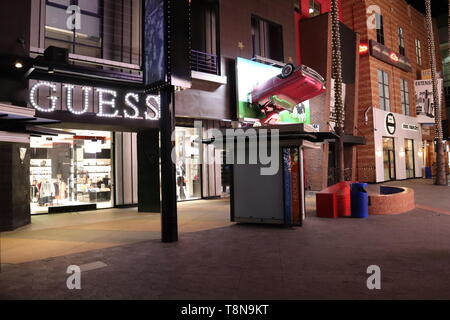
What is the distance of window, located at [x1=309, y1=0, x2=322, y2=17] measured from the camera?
21484 mm

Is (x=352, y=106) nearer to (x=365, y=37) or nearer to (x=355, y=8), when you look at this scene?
(x=365, y=37)

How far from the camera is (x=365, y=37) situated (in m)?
24.1

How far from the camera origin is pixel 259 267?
16.4 feet

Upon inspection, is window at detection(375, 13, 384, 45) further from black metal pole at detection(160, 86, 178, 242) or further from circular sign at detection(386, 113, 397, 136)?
black metal pole at detection(160, 86, 178, 242)

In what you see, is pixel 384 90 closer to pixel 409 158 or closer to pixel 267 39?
pixel 409 158

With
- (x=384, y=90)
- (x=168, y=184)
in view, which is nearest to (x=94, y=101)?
(x=168, y=184)

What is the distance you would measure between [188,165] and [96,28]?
6.68m

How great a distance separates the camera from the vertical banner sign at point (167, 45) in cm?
696

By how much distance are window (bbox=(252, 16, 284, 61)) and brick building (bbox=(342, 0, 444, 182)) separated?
31.3 feet

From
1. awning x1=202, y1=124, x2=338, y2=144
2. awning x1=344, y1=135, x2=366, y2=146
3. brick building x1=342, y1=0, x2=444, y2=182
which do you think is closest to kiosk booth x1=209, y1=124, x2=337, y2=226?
awning x1=202, y1=124, x2=338, y2=144

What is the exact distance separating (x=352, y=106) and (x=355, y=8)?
8386 mm

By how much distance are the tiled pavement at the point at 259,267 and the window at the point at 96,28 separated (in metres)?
7.87

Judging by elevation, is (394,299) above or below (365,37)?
below
